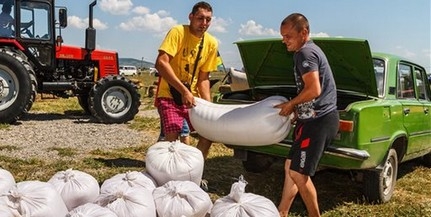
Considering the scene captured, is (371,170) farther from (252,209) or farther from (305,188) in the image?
(252,209)

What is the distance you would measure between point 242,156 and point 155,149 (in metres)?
Answer: 1.47

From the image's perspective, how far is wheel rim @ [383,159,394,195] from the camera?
4.52 m

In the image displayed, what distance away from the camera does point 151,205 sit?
9.15 ft

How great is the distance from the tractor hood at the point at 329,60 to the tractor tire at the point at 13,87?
4.84 metres

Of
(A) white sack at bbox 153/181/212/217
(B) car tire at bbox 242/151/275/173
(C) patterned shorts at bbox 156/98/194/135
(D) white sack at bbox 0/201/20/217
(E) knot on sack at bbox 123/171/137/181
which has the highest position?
(C) patterned shorts at bbox 156/98/194/135

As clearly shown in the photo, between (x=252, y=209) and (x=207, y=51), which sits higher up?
(x=207, y=51)

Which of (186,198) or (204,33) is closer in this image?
(186,198)

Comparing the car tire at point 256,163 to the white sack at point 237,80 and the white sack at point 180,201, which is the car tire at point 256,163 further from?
the white sack at point 237,80

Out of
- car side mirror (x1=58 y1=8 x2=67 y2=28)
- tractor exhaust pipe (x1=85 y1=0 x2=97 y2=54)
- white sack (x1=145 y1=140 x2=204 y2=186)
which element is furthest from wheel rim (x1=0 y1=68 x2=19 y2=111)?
white sack (x1=145 y1=140 x2=204 y2=186)

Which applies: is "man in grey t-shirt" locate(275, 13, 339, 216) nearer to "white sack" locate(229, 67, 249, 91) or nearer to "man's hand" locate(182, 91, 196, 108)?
"man's hand" locate(182, 91, 196, 108)

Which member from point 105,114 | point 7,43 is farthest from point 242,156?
point 7,43

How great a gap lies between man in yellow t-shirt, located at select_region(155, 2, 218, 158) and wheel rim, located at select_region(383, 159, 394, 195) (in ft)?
5.58

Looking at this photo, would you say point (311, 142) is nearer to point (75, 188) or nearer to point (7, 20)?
point (75, 188)

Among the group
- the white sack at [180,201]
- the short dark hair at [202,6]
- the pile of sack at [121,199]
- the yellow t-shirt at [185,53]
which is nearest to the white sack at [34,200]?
the pile of sack at [121,199]
